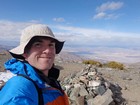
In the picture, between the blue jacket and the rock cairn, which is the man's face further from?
the rock cairn

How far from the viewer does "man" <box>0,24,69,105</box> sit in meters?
2.11

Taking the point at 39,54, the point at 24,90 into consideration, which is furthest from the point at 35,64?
the point at 24,90

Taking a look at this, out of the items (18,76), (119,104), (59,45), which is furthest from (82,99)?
(18,76)

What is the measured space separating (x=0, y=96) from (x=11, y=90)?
0.34 ft

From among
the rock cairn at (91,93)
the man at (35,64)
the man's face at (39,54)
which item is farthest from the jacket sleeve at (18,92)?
the rock cairn at (91,93)

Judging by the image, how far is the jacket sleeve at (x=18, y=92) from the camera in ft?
6.26

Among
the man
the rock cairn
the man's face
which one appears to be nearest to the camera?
the man

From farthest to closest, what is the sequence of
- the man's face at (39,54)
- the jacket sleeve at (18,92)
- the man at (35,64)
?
the man's face at (39,54)
the man at (35,64)
the jacket sleeve at (18,92)

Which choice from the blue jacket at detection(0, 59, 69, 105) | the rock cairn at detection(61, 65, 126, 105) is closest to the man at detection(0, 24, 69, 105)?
the blue jacket at detection(0, 59, 69, 105)

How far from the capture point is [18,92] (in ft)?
6.44

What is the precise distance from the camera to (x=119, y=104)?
11.8 meters

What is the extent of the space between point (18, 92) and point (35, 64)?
0.58 meters

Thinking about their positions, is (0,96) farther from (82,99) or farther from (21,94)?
(82,99)

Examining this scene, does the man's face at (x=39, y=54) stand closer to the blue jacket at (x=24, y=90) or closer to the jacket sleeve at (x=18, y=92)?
the blue jacket at (x=24, y=90)
